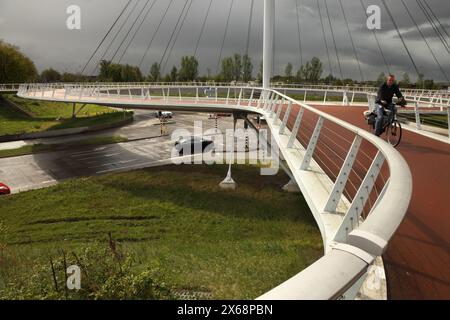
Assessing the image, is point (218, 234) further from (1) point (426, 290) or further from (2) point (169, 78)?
(2) point (169, 78)

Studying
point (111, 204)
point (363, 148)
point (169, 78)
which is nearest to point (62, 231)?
point (111, 204)

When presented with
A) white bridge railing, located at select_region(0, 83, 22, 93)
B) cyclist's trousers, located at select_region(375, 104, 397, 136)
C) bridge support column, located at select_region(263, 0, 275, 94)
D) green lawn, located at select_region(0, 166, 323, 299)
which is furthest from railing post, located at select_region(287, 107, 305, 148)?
white bridge railing, located at select_region(0, 83, 22, 93)

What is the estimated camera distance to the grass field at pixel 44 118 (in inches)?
1667

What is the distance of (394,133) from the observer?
9.70m

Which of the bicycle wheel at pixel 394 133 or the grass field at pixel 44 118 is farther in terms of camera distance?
the grass field at pixel 44 118

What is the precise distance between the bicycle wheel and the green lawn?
516 cm

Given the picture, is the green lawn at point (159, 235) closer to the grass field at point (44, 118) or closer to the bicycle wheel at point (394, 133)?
the bicycle wheel at point (394, 133)

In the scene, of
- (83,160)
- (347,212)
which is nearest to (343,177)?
(347,212)

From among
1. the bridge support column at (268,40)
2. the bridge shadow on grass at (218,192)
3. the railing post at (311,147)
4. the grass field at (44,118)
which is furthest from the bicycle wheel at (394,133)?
the grass field at (44,118)

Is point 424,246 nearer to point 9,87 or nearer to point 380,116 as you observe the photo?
point 380,116

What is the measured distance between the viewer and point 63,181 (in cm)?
2328

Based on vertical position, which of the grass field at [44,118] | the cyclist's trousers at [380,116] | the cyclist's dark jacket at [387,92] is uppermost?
the cyclist's dark jacket at [387,92]

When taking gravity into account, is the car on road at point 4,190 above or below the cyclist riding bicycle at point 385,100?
below

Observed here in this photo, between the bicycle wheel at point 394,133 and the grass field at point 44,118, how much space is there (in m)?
40.5
